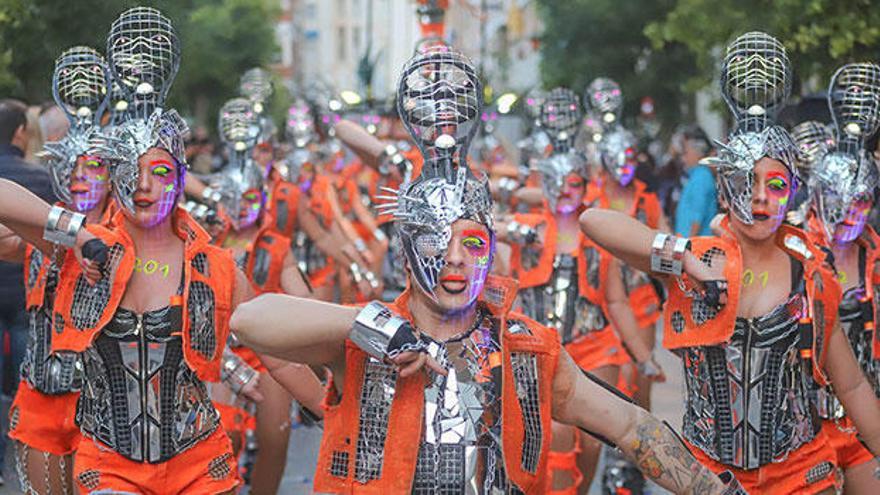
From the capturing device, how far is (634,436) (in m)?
5.15

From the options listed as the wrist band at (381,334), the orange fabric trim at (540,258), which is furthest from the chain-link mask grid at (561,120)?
the wrist band at (381,334)

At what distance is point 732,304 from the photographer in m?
6.36

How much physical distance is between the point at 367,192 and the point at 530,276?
8.91m

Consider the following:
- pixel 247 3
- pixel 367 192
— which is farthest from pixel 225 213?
pixel 247 3

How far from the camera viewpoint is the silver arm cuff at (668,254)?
6.29 meters

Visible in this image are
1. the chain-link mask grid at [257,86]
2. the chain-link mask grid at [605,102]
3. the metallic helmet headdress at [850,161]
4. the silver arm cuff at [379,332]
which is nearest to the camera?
the silver arm cuff at [379,332]

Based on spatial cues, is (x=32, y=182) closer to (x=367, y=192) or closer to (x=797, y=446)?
(x=797, y=446)

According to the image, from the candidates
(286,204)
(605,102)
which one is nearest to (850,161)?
(286,204)

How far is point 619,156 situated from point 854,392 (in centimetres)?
550

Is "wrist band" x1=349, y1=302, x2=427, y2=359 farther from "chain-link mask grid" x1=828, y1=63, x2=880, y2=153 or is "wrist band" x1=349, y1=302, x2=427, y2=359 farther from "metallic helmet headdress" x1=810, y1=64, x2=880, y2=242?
"chain-link mask grid" x1=828, y1=63, x2=880, y2=153

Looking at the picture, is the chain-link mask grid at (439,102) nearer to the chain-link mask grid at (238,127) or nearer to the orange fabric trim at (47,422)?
the orange fabric trim at (47,422)

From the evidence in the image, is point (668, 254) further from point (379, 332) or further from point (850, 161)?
point (850, 161)

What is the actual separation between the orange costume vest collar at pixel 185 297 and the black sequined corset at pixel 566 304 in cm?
346

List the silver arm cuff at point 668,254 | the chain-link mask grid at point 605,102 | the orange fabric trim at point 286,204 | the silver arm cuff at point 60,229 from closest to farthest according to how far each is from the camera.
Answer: the silver arm cuff at point 60,229 < the silver arm cuff at point 668,254 < the orange fabric trim at point 286,204 < the chain-link mask grid at point 605,102
